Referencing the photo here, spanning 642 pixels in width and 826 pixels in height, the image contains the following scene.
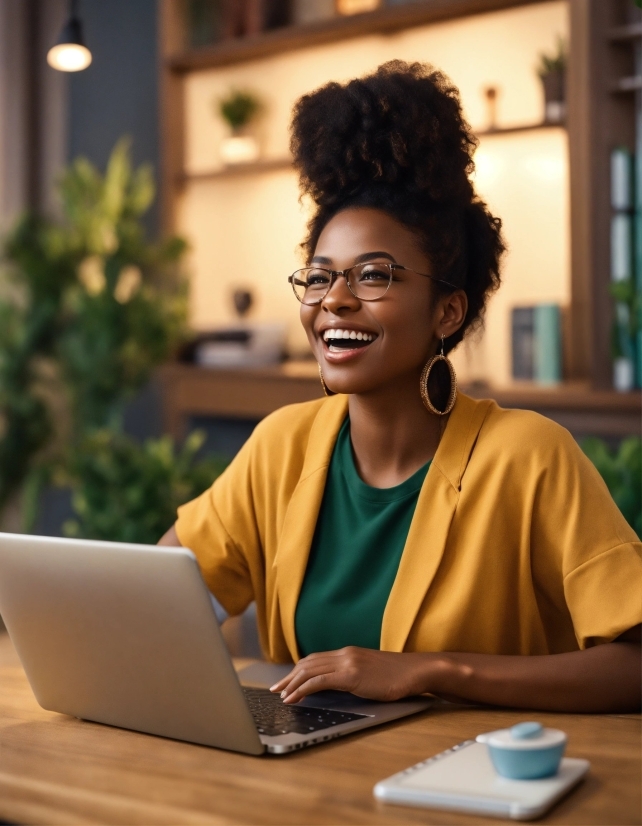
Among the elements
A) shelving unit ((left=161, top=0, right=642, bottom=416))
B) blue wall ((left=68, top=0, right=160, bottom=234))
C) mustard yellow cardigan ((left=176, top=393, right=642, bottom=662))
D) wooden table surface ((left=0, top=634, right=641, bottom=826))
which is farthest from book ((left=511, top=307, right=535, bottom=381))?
wooden table surface ((left=0, top=634, right=641, bottom=826))

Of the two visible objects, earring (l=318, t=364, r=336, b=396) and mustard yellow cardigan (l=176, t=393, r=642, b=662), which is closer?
mustard yellow cardigan (l=176, t=393, r=642, b=662)

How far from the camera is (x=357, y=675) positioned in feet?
4.33

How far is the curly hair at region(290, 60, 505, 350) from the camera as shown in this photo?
162cm

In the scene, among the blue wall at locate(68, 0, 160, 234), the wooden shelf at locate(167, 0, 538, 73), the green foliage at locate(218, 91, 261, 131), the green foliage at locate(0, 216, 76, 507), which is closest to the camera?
the wooden shelf at locate(167, 0, 538, 73)

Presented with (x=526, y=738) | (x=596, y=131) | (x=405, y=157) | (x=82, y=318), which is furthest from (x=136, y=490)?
(x=526, y=738)

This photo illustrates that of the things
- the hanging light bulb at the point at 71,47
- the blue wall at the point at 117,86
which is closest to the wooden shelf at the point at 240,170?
the blue wall at the point at 117,86

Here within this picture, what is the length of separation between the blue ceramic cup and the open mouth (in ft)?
2.34

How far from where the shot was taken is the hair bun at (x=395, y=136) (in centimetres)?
162

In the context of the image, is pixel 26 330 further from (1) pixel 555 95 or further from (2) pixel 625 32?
(2) pixel 625 32

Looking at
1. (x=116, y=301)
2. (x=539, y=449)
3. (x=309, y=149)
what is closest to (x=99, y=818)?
(x=539, y=449)

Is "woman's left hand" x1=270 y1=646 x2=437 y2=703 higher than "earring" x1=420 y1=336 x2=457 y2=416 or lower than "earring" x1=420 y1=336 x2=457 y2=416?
lower

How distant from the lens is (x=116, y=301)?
4.62m

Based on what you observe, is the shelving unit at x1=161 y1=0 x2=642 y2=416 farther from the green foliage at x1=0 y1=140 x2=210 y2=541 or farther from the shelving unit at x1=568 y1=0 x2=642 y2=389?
the green foliage at x1=0 y1=140 x2=210 y2=541

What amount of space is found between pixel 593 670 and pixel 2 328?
3.94 m
